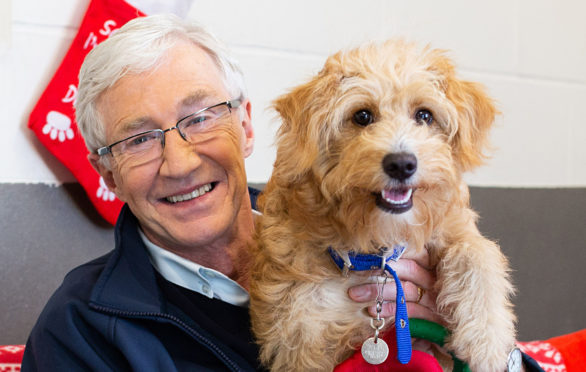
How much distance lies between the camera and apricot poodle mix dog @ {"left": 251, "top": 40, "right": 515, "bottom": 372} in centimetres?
122

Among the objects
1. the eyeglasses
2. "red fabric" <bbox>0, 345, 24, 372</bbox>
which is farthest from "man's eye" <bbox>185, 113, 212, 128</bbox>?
"red fabric" <bbox>0, 345, 24, 372</bbox>

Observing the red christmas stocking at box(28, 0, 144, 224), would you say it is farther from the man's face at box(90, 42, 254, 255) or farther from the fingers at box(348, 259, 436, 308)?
the fingers at box(348, 259, 436, 308)

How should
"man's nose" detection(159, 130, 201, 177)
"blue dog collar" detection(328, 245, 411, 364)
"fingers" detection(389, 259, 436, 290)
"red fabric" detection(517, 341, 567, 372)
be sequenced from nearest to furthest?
"blue dog collar" detection(328, 245, 411, 364) → "fingers" detection(389, 259, 436, 290) → "man's nose" detection(159, 130, 201, 177) → "red fabric" detection(517, 341, 567, 372)

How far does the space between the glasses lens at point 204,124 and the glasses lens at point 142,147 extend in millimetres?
66

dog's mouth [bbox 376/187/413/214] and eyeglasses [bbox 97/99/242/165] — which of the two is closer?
dog's mouth [bbox 376/187/413/214]

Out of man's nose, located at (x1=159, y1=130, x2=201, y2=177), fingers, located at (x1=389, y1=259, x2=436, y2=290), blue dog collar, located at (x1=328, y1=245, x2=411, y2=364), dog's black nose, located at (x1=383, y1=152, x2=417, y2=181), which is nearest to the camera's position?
dog's black nose, located at (x1=383, y1=152, x2=417, y2=181)

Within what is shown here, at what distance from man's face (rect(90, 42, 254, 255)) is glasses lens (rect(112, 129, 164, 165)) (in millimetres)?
16

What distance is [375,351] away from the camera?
1.23 m

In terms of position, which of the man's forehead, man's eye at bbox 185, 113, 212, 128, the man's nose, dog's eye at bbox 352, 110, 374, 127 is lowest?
the man's nose

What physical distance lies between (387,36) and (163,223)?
177 centimetres

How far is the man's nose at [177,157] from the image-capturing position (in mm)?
1458

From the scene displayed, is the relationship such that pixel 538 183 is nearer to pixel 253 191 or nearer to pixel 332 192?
pixel 253 191

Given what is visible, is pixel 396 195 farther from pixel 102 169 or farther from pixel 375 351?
pixel 102 169

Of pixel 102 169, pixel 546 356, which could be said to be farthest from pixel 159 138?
pixel 546 356
